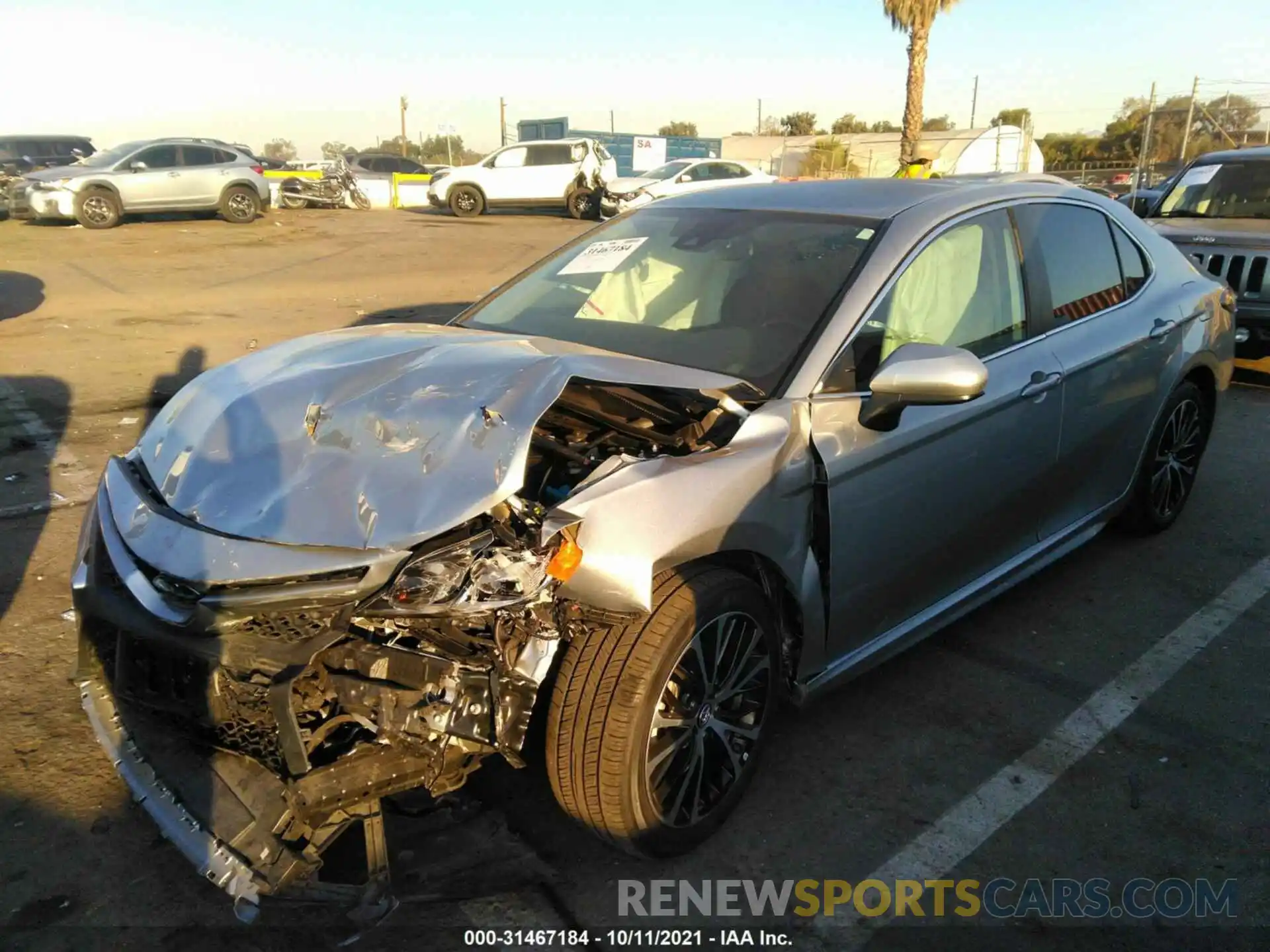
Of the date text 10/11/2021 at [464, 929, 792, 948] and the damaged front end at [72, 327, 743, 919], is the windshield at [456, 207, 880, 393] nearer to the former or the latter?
the damaged front end at [72, 327, 743, 919]

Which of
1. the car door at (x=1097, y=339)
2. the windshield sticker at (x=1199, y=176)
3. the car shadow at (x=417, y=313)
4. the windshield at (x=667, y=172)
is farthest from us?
the windshield at (x=667, y=172)

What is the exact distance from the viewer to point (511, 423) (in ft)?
8.00

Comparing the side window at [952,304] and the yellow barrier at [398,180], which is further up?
the side window at [952,304]

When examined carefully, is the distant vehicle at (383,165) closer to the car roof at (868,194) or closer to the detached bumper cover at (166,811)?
the car roof at (868,194)

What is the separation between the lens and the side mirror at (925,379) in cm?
276

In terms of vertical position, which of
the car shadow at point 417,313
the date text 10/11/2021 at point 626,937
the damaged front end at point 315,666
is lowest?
the date text 10/11/2021 at point 626,937

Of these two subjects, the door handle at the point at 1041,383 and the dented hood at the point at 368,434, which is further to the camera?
the door handle at the point at 1041,383

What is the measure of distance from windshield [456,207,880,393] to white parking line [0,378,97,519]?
2828 mm

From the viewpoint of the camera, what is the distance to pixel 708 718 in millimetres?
2686

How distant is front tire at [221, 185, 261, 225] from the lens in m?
20.4

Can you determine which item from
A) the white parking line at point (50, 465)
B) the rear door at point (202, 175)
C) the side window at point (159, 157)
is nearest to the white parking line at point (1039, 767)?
the white parking line at point (50, 465)

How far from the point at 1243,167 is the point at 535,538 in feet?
29.4

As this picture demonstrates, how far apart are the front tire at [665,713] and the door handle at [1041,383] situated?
1.42 meters

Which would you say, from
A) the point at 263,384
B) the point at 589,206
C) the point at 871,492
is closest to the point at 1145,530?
the point at 871,492
